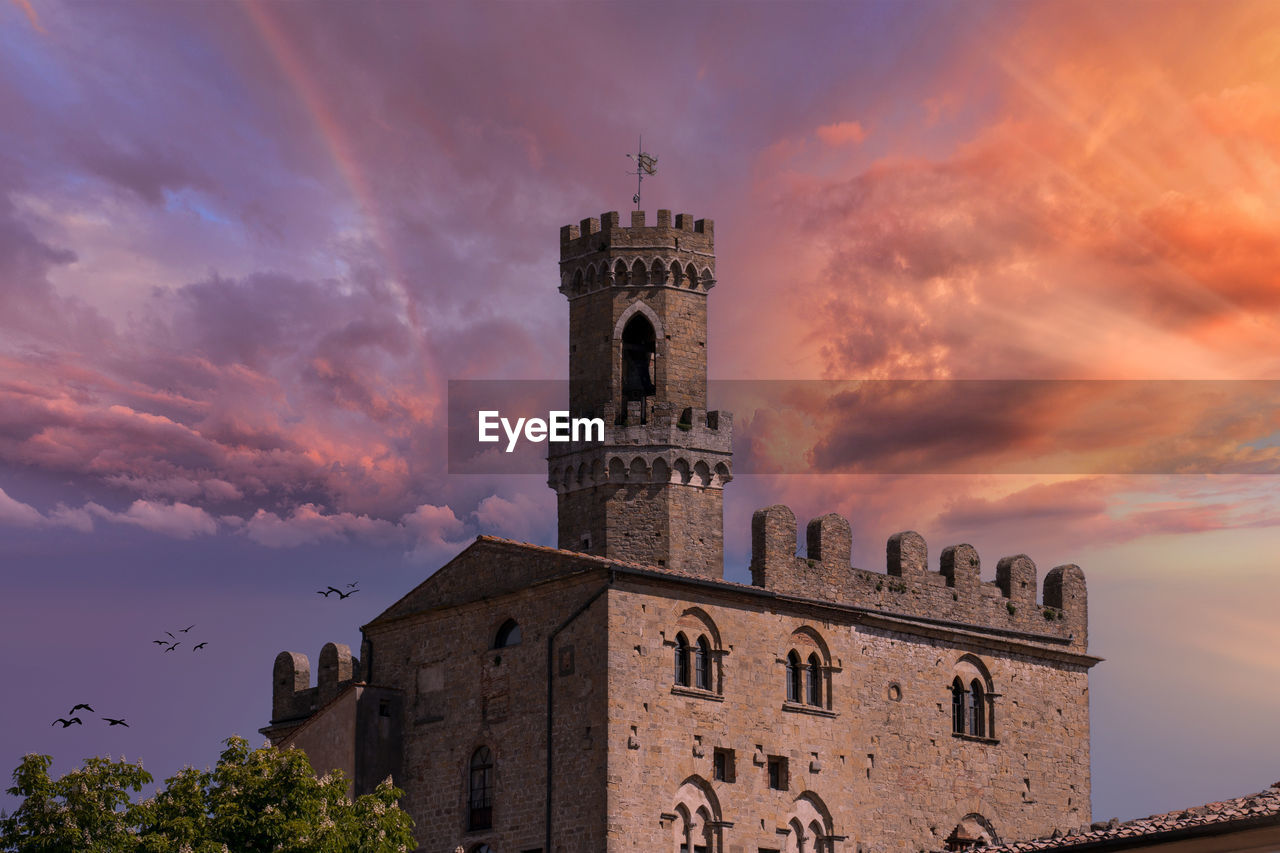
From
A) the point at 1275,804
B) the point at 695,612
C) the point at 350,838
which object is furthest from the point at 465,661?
the point at 1275,804

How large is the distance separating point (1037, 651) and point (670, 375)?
11836 mm

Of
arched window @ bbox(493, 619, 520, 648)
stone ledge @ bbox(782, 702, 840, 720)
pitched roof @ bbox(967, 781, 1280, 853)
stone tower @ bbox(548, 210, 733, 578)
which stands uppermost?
stone tower @ bbox(548, 210, 733, 578)

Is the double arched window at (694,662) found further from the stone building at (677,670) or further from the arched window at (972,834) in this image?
the arched window at (972,834)

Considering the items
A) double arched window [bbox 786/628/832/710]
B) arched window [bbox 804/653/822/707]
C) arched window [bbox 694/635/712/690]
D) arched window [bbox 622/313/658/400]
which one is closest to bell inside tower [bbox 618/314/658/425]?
arched window [bbox 622/313/658/400]

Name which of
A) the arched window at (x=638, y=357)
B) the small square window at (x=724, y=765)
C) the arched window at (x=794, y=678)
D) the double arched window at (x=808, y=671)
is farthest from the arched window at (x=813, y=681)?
the arched window at (x=638, y=357)

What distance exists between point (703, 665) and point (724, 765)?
2164 millimetres

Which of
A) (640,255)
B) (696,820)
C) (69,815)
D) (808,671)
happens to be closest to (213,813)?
(69,815)

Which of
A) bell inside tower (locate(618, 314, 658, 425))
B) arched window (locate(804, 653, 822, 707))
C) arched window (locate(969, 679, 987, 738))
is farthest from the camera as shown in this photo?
bell inside tower (locate(618, 314, 658, 425))

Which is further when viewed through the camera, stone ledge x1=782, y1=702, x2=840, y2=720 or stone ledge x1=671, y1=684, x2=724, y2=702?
stone ledge x1=782, y1=702, x2=840, y2=720

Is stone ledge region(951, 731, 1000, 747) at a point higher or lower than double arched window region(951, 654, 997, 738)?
lower

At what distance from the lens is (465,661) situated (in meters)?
43.4

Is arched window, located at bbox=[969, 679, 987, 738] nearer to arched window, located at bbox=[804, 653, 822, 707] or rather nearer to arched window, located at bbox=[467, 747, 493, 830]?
arched window, located at bbox=[804, 653, 822, 707]

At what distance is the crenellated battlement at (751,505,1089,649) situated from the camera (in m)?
44.6

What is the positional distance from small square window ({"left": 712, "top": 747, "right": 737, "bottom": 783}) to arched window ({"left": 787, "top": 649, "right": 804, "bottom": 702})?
2426 mm
